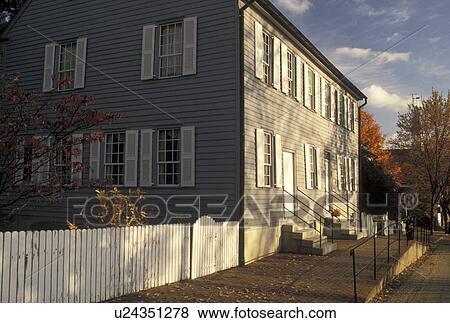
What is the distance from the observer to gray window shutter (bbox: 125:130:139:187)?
12453 mm

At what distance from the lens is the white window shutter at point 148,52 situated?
12453 millimetres

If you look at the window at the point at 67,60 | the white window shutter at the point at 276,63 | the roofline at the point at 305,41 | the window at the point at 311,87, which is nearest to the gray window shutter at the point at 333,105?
the roofline at the point at 305,41

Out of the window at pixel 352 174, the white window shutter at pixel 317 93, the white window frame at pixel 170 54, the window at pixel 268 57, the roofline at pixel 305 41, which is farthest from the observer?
the window at pixel 352 174

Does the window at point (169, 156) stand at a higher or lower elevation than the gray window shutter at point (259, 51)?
lower

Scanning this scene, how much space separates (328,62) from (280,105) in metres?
5.85

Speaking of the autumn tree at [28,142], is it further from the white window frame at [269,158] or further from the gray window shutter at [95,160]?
the white window frame at [269,158]

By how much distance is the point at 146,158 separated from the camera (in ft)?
40.4

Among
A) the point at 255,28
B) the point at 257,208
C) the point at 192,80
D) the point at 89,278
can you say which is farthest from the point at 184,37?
the point at 89,278

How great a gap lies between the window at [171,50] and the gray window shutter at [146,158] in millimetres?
1768

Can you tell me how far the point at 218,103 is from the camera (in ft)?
37.7

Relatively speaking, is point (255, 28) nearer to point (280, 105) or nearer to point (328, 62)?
point (280, 105)

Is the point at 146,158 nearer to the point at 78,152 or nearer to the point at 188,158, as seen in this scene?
the point at 188,158
